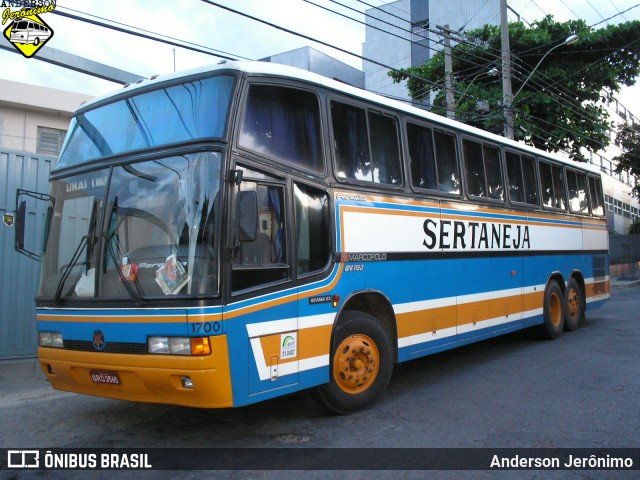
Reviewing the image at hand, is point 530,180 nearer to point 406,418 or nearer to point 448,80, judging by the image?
point 406,418

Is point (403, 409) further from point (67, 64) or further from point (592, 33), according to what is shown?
point (592, 33)

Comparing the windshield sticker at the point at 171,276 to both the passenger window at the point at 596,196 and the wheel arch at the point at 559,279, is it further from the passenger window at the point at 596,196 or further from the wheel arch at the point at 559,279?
the passenger window at the point at 596,196

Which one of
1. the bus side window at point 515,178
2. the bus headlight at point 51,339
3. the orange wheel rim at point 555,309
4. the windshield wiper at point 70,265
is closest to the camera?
the windshield wiper at point 70,265

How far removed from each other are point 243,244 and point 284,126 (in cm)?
127

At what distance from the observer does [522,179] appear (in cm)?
945

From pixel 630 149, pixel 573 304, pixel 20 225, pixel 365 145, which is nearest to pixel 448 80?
pixel 573 304

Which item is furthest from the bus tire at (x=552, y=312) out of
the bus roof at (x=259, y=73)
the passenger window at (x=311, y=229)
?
the passenger window at (x=311, y=229)

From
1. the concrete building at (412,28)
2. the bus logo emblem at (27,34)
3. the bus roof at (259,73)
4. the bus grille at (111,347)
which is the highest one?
the concrete building at (412,28)

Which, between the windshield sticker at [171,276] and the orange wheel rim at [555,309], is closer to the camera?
the windshield sticker at [171,276]

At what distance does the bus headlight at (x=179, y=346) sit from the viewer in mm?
4289

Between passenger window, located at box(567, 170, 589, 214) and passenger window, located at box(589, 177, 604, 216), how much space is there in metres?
0.35

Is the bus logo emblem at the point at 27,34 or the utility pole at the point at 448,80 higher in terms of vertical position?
the utility pole at the point at 448,80

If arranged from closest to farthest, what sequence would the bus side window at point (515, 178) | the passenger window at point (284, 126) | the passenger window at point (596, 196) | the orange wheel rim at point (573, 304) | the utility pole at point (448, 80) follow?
the passenger window at point (284, 126) < the bus side window at point (515, 178) < the orange wheel rim at point (573, 304) < the passenger window at point (596, 196) < the utility pole at point (448, 80)

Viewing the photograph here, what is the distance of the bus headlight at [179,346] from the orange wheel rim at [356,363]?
160 cm
